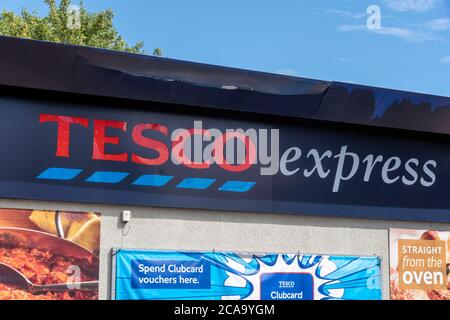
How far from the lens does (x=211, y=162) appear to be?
11305 mm

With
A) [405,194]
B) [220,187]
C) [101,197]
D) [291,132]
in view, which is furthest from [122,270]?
[405,194]

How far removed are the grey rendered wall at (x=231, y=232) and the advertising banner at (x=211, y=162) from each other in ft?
0.53

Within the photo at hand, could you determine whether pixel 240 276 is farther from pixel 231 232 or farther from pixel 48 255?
pixel 48 255

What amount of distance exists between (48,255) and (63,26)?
19.7 meters

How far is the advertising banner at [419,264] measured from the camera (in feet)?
41.1

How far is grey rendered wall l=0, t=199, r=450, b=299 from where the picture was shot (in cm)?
1043

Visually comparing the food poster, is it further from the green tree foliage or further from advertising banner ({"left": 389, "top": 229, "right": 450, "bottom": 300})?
the green tree foliage

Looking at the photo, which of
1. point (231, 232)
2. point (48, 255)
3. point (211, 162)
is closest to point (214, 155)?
point (211, 162)

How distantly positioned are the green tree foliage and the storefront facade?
16468 mm

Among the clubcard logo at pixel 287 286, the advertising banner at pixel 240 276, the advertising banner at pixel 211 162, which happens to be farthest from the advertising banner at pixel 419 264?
the clubcard logo at pixel 287 286

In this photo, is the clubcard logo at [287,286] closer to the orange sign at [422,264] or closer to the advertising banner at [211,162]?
the advertising banner at [211,162]

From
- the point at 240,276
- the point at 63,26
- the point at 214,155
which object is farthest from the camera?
the point at 63,26

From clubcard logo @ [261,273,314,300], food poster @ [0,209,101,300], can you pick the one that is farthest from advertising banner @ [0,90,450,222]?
clubcard logo @ [261,273,314,300]
